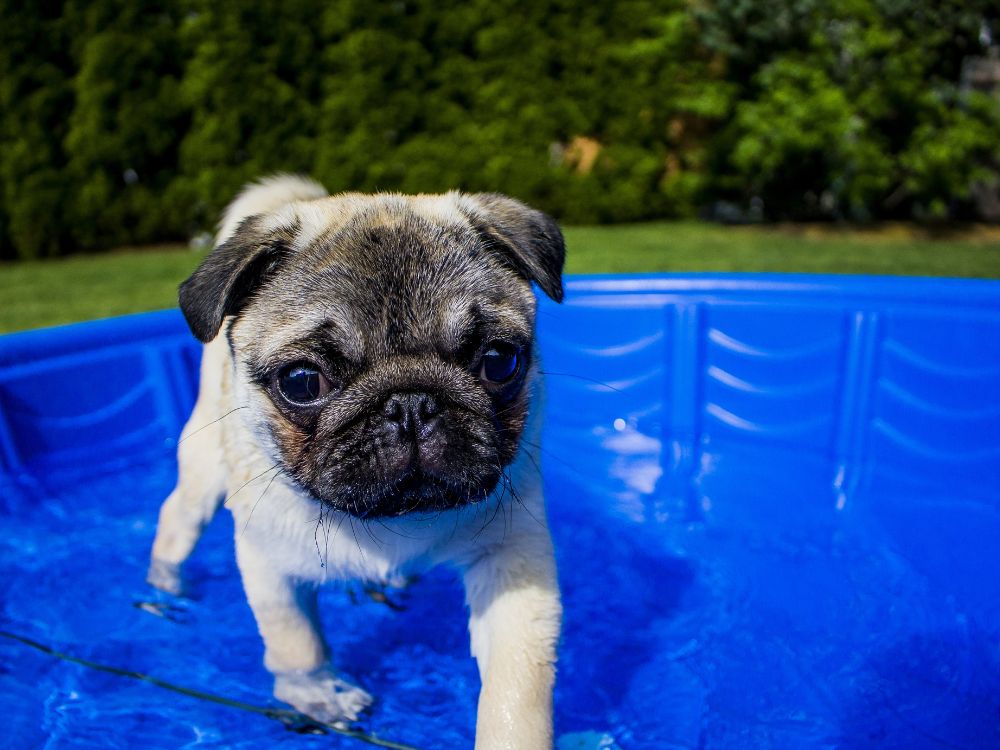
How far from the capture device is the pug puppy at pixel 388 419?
2490 mm

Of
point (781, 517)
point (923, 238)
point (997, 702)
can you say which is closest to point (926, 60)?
point (923, 238)

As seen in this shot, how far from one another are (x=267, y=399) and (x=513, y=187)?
10.3m

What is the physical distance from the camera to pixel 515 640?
8.98ft

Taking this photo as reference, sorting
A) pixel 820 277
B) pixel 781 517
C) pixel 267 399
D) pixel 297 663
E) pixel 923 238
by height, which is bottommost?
pixel 923 238

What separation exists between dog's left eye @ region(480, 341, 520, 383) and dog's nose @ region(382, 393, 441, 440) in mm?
320

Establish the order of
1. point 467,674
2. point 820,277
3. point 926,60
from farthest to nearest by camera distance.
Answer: point 926,60 → point 820,277 → point 467,674

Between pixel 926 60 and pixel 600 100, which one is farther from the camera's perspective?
pixel 600 100

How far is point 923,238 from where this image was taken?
11297mm

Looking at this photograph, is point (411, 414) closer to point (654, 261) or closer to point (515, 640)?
point (515, 640)

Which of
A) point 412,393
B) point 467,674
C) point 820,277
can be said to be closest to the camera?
point 412,393

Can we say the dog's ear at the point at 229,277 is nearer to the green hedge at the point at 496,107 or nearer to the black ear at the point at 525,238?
the black ear at the point at 525,238

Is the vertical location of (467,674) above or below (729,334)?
below

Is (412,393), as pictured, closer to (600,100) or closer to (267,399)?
(267,399)

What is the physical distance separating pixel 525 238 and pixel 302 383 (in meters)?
0.98
